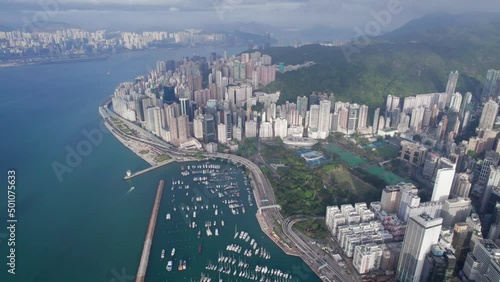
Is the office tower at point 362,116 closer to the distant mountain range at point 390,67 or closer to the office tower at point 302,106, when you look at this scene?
the distant mountain range at point 390,67

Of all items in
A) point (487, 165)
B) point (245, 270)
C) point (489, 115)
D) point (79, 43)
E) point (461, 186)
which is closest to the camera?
point (245, 270)

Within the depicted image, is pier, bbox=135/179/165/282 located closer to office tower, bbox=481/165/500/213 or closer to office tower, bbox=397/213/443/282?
office tower, bbox=397/213/443/282

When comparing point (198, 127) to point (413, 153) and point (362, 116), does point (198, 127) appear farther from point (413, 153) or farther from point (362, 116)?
point (413, 153)

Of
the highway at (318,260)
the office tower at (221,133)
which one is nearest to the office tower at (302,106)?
the office tower at (221,133)

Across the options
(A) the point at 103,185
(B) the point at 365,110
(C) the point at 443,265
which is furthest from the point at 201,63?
(C) the point at 443,265

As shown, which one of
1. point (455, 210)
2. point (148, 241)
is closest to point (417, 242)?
point (455, 210)

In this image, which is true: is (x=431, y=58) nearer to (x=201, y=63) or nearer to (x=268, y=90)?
(x=268, y=90)
